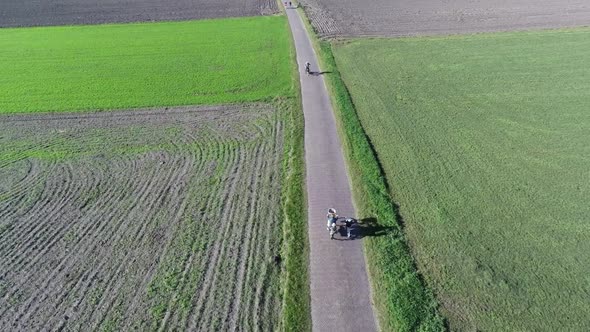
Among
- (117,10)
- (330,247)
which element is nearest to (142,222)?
(330,247)

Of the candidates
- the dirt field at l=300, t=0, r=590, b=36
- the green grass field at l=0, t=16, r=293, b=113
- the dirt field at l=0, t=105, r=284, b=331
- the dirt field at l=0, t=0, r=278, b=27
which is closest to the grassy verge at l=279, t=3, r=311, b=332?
the dirt field at l=0, t=105, r=284, b=331

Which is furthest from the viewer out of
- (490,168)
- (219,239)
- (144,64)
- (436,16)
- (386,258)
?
(436,16)

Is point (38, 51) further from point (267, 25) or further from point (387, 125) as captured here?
point (387, 125)

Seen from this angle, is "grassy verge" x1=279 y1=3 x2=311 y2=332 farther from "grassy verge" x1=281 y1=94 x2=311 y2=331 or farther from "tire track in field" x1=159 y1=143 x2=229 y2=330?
"tire track in field" x1=159 y1=143 x2=229 y2=330

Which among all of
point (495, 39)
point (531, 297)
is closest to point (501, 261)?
point (531, 297)

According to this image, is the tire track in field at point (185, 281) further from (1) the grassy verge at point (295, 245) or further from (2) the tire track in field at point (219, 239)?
(1) the grassy verge at point (295, 245)

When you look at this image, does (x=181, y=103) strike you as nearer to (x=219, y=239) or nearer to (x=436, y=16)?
(x=219, y=239)

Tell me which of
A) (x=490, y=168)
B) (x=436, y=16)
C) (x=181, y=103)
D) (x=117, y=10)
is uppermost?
(x=117, y=10)
